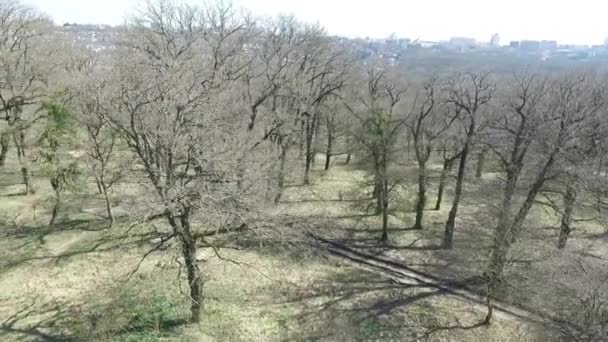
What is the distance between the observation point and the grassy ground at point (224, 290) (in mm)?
16500

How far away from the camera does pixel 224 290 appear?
19125 mm

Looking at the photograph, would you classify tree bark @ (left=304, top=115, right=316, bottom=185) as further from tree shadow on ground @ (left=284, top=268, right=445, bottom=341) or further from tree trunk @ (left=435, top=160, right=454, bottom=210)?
tree shadow on ground @ (left=284, top=268, right=445, bottom=341)

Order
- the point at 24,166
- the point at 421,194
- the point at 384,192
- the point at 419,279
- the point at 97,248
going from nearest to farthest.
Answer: the point at 419,279 → the point at 97,248 → the point at 384,192 → the point at 421,194 → the point at 24,166

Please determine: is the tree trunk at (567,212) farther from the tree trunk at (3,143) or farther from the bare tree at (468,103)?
the tree trunk at (3,143)

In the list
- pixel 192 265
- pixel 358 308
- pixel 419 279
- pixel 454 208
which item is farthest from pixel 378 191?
pixel 192 265

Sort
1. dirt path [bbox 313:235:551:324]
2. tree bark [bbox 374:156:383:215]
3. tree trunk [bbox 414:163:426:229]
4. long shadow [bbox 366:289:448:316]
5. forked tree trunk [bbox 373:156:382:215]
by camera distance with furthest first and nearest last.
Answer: tree trunk [bbox 414:163:426:229] < forked tree trunk [bbox 373:156:382:215] < tree bark [bbox 374:156:383:215] < dirt path [bbox 313:235:551:324] < long shadow [bbox 366:289:448:316]

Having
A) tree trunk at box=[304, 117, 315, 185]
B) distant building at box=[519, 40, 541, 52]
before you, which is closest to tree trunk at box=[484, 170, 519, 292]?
tree trunk at box=[304, 117, 315, 185]

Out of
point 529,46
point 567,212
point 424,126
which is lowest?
point 567,212

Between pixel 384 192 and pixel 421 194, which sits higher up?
pixel 384 192

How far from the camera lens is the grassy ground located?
54.1ft

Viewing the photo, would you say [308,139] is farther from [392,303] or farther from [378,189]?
[392,303]

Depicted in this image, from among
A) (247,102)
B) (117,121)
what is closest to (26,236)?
(117,121)

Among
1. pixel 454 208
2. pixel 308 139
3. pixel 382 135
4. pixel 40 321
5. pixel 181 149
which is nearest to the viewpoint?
pixel 181 149

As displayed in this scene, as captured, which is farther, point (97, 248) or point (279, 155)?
point (279, 155)
